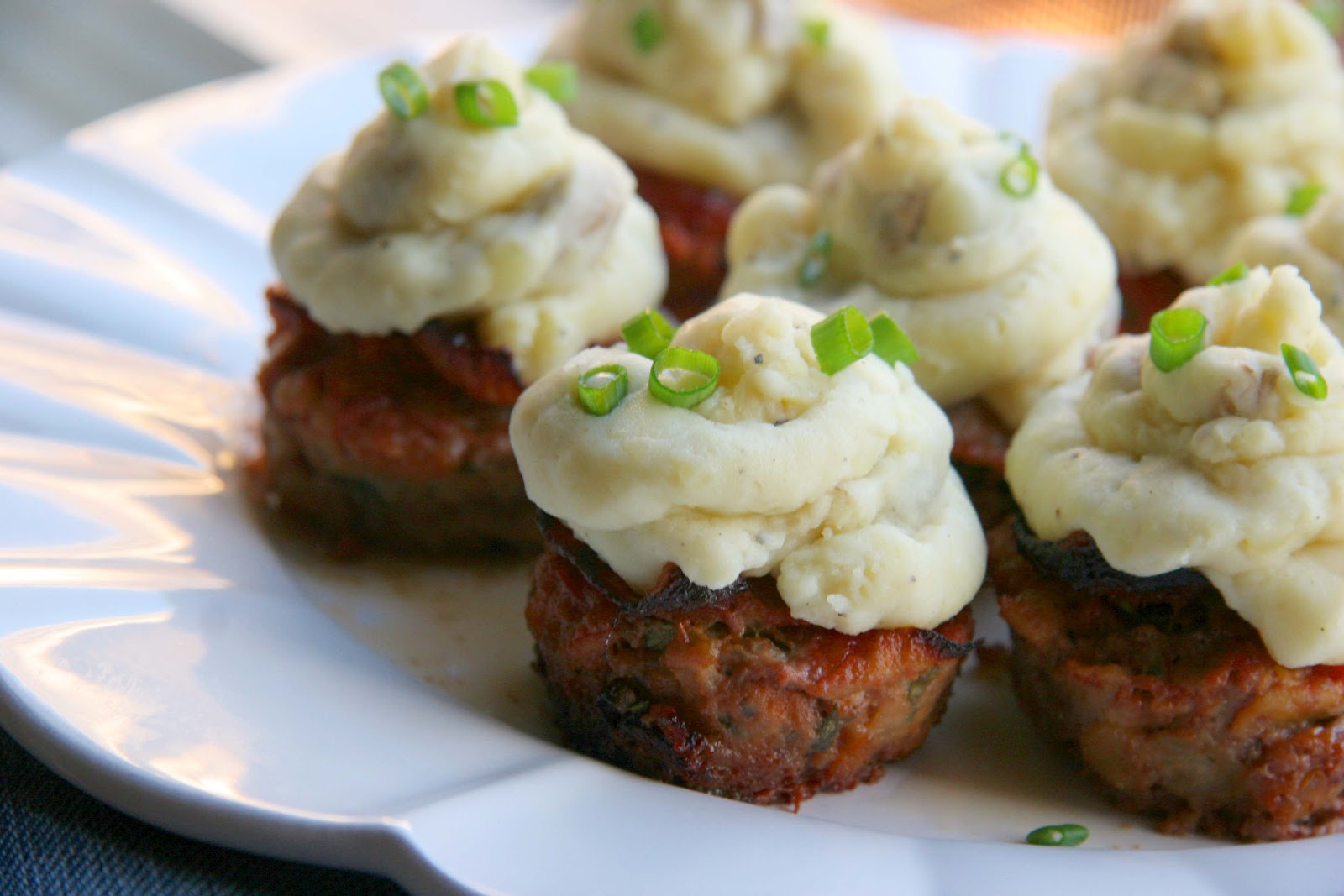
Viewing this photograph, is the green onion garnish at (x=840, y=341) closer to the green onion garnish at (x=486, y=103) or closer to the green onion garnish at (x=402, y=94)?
the green onion garnish at (x=486, y=103)

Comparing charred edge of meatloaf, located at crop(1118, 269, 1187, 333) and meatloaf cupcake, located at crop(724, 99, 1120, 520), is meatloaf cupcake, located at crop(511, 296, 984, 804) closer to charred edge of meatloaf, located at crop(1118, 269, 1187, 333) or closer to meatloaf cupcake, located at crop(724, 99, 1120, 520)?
meatloaf cupcake, located at crop(724, 99, 1120, 520)

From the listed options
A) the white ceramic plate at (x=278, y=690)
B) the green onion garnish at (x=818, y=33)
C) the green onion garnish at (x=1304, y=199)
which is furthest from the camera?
the green onion garnish at (x=818, y=33)

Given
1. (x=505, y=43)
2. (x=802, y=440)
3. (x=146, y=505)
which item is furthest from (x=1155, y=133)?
(x=146, y=505)

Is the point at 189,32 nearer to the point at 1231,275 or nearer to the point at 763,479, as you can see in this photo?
the point at 763,479

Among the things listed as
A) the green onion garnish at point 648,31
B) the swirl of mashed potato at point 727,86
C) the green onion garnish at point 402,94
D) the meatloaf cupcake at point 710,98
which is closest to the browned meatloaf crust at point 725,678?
the green onion garnish at point 402,94

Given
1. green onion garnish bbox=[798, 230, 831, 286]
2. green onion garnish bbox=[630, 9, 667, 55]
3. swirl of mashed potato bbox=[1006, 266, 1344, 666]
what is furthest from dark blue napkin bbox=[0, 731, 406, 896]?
green onion garnish bbox=[630, 9, 667, 55]

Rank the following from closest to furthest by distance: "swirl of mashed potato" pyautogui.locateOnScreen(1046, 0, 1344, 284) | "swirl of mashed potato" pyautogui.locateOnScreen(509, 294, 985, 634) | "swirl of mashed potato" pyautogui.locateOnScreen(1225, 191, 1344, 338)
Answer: "swirl of mashed potato" pyautogui.locateOnScreen(509, 294, 985, 634) → "swirl of mashed potato" pyautogui.locateOnScreen(1225, 191, 1344, 338) → "swirl of mashed potato" pyautogui.locateOnScreen(1046, 0, 1344, 284)
